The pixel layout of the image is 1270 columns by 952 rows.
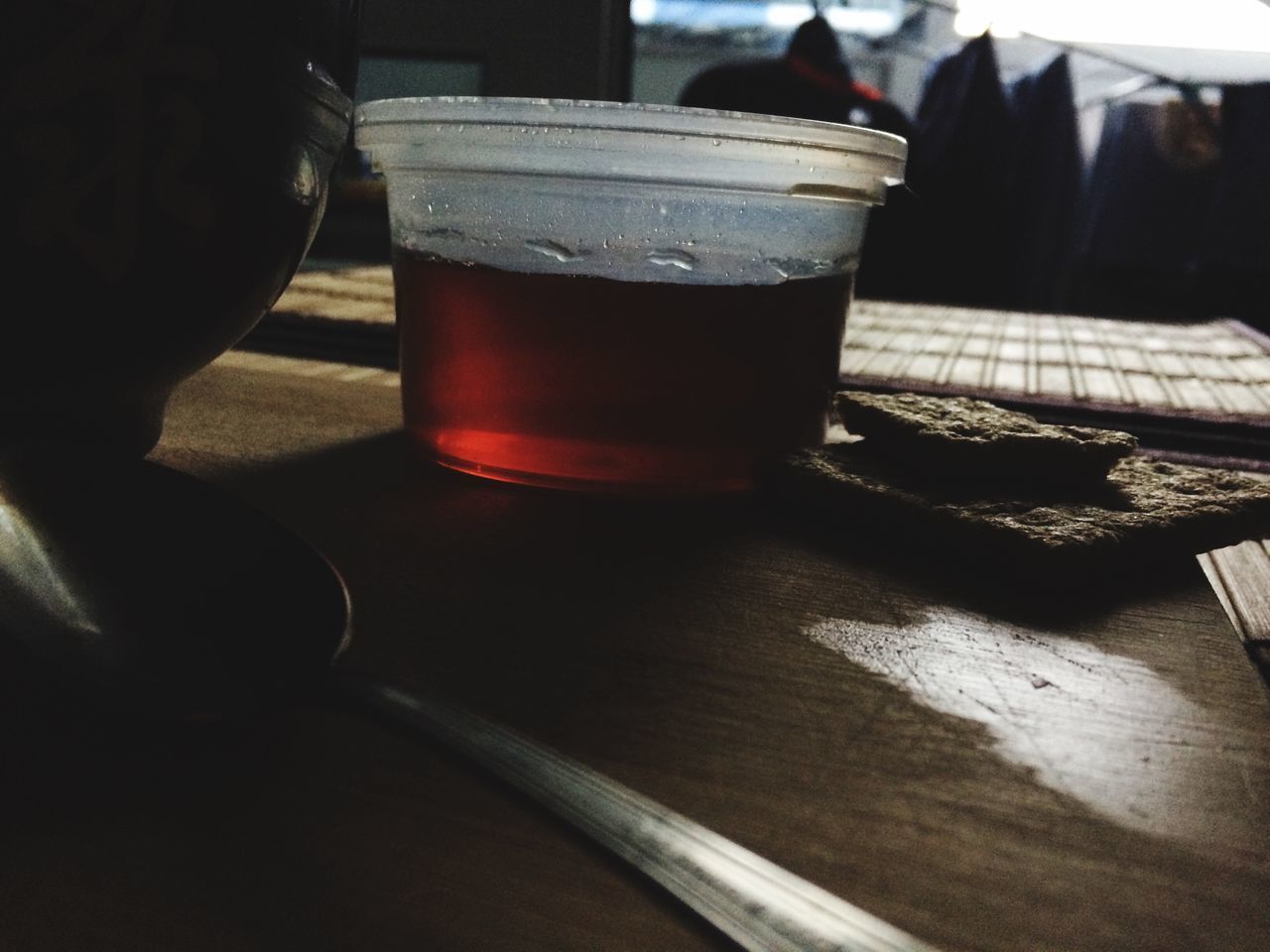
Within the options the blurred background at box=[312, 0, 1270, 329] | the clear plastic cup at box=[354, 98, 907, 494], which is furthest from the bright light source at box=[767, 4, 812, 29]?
the clear plastic cup at box=[354, 98, 907, 494]

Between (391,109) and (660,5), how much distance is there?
5.16 m

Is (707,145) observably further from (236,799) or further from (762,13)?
(762,13)

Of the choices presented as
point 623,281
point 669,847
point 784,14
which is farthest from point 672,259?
point 784,14

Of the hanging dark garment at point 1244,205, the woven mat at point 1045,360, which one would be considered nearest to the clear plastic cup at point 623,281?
the woven mat at point 1045,360

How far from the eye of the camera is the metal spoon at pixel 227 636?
6.1 inches

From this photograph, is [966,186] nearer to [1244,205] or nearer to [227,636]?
[1244,205]

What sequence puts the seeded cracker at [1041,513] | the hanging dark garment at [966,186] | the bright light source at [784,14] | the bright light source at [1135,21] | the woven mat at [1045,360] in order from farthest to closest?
the bright light source at [784,14] < the hanging dark garment at [966,186] < the bright light source at [1135,21] < the woven mat at [1045,360] < the seeded cracker at [1041,513]

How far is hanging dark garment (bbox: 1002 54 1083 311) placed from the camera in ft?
8.20

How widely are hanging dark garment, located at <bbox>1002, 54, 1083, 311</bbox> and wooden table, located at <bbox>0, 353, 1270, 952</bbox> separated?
238cm

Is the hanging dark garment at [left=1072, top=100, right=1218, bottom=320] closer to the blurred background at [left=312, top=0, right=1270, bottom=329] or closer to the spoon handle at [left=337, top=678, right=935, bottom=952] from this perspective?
the blurred background at [left=312, top=0, right=1270, bottom=329]

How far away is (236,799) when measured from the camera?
0.62 feet

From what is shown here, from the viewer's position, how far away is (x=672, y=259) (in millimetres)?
396

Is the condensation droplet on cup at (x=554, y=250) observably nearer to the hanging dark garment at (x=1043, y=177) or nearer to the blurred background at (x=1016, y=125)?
the blurred background at (x=1016, y=125)

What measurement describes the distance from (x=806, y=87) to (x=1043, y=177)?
0.69m
